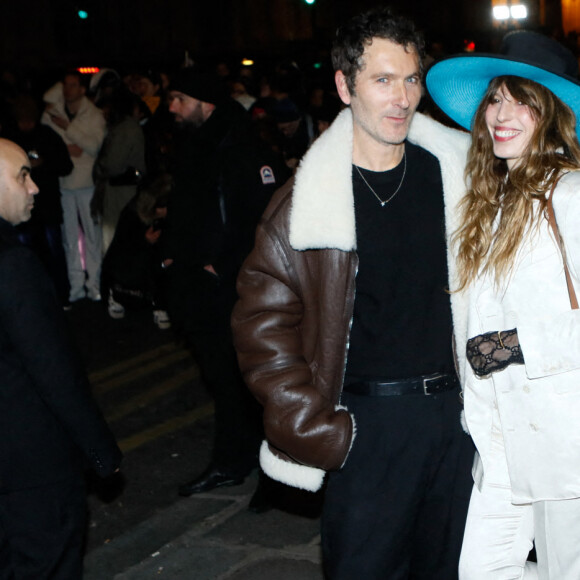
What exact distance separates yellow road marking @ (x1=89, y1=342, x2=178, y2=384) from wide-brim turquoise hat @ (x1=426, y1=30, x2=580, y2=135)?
490 cm

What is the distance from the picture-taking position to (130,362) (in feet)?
25.2

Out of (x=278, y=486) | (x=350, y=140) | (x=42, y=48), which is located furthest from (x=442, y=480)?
(x=42, y=48)

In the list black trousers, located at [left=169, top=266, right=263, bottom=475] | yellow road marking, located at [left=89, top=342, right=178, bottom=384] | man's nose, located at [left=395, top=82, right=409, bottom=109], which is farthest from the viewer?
yellow road marking, located at [left=89, top=342, right=178, bottom=384]

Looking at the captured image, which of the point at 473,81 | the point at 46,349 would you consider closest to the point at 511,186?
the point at 473,81

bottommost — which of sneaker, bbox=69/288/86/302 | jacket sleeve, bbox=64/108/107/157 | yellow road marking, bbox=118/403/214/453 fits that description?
yellow road marking, bbox=118/403/214/453

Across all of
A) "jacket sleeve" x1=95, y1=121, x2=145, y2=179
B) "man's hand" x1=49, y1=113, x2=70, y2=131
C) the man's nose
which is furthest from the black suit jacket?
"man's hand" x1=49, y1=113, x2=70, y2=131

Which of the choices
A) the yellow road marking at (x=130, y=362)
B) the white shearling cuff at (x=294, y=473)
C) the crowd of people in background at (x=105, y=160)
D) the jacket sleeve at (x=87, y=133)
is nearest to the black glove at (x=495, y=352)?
the white shearling cuff at (x=294, y=473)

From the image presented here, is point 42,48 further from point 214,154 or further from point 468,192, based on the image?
point 468,192

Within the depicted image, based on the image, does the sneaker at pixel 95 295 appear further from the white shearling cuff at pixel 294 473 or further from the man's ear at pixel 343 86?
the man's ear at pixel 343 86

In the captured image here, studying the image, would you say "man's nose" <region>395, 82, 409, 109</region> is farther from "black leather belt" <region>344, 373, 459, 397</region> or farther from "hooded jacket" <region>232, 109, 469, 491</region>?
"black leather belt" <region>344, 373, 459, 397</region>

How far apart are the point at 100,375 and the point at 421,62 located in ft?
16.7

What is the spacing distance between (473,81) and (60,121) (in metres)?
7.37

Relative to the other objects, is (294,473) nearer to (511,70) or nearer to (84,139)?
(511,70)

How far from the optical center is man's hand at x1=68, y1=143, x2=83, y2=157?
9.33 m
